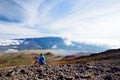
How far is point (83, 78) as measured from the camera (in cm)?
2289

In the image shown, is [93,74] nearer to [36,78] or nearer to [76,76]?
[76,76]

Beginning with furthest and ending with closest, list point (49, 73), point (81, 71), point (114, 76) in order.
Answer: point (81, 71)
point (49, 73)
point (114, 76)

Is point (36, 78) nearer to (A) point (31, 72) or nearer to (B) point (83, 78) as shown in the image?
(A) point (31, 72)

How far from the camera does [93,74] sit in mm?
24516

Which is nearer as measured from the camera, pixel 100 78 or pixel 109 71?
pixel 100 78

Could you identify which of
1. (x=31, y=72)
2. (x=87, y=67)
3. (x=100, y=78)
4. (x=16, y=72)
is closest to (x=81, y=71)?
(x=87, y=67)

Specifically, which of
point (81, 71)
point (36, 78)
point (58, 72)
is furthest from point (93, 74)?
point (36, 78)

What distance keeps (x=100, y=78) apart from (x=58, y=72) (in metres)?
4.91

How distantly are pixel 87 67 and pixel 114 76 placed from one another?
561 cm

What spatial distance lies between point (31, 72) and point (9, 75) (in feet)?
8.07

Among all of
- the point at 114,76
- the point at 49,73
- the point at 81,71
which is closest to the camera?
the point at 114,76

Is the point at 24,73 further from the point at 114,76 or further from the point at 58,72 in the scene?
the point at 114,76

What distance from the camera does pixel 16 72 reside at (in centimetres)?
2480

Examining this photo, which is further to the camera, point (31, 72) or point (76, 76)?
point (31, 72)
